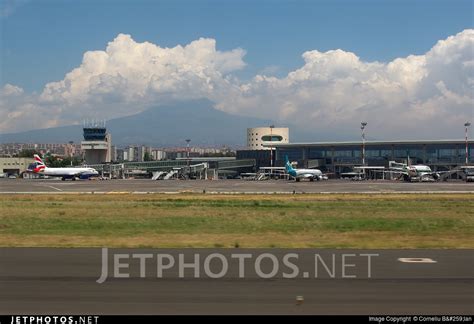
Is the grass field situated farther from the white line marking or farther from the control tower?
the control tower

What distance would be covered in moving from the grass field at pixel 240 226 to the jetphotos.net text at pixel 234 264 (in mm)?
2568

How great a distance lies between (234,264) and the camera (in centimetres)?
1653

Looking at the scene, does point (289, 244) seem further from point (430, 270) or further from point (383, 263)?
point (430, 270)

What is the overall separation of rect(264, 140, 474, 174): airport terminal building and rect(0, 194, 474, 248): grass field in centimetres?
11044

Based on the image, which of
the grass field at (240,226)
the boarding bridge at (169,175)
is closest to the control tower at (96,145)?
the boarding bridge at (169,175)

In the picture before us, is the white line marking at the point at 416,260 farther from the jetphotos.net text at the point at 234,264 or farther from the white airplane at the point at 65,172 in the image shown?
the white airplane at the point at 65,172

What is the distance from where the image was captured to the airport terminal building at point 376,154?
14600cm

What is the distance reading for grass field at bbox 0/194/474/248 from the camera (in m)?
22.5

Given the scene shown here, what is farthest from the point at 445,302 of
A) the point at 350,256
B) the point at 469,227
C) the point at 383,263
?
the point at 469,227

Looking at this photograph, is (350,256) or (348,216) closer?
(350,256)

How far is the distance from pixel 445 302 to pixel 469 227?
18.5 metres

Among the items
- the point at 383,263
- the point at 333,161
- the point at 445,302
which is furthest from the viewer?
the point at 333,161

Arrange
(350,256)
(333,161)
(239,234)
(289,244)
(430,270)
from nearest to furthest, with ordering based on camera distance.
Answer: (430,270), (350,256), (289,244), (239,234), (333,161)

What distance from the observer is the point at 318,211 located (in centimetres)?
3753
